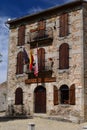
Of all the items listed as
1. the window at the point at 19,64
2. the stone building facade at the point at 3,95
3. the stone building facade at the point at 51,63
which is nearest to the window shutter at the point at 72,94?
the stone building facade at the point at 51,63

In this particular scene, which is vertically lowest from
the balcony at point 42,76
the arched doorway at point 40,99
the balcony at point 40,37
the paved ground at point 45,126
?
the paved ground at point 45,126

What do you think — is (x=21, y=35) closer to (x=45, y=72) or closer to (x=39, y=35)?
(x=39, y=35)

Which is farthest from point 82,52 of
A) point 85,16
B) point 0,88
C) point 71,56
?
point 0,88

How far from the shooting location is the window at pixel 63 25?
2819cm

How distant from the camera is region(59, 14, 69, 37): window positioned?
92.5ft

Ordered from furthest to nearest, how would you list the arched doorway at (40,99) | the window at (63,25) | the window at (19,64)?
1. the window at (19,64)
2. the arched doorway at (40,99)
3. the window at (63,25)

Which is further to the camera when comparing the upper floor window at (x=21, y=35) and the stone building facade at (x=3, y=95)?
the stone building facade at (x=3, y=95)

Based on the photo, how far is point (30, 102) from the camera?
29953mm

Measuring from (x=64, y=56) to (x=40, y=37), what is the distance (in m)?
3.17

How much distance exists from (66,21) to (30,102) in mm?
7865

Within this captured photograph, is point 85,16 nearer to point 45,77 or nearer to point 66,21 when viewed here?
point 66,21

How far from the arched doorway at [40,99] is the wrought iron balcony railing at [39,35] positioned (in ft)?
14.1

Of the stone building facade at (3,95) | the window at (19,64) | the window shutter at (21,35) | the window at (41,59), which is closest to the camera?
the window at (41,59)

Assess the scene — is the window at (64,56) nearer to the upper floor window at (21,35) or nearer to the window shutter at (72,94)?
the window shutter at (72,94)
